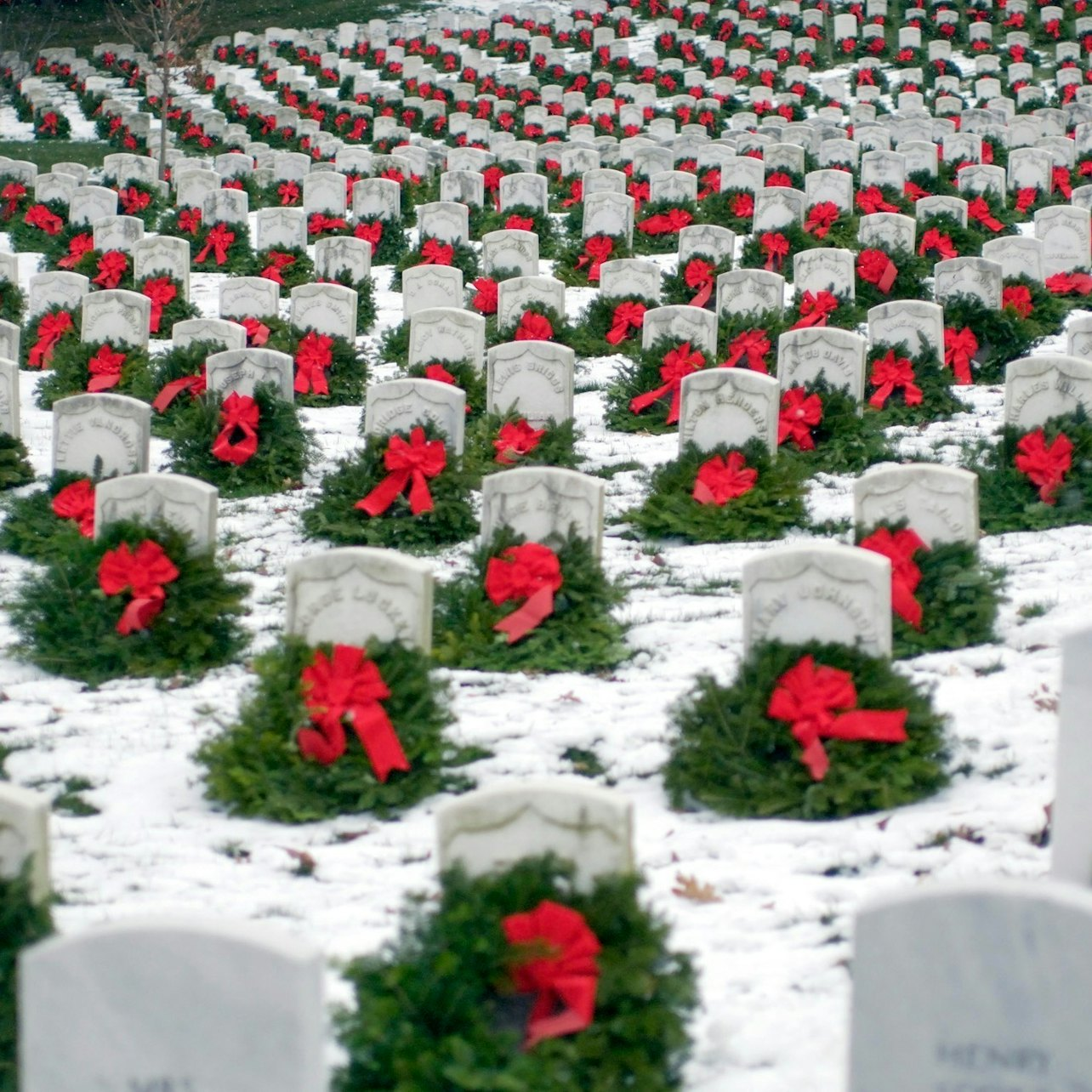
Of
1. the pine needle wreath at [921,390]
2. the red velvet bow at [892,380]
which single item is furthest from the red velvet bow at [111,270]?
the red velvet bow at [892,380]

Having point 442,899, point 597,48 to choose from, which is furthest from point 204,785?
point 597,48

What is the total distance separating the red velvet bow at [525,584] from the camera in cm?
657

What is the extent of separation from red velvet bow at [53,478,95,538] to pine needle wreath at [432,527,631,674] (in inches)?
77.2

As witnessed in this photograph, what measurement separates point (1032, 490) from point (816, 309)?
344 centimetres

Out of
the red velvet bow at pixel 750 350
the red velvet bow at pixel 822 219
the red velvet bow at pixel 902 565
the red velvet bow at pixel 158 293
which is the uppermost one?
the red velvet bow at pixel 822 219

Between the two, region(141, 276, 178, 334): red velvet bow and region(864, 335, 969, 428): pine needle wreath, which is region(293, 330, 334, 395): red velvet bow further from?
region(864, 335, 969, 428): pine needle wreath

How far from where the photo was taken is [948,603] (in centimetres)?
642

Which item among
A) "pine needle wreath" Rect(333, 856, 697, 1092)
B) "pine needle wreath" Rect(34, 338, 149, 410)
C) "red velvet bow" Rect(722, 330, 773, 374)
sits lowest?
"pine needle wreath" Rect(333, 856, 697, 1092)

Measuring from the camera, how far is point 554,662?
645 centimetres

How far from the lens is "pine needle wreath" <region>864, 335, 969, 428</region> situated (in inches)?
377

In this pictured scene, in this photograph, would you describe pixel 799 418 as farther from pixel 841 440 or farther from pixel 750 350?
pixel 750 350

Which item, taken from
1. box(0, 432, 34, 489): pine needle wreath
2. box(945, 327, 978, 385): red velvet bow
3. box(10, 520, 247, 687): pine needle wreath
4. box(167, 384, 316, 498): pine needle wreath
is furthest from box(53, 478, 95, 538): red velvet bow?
box(945, 327, 978, 385): red velvet bow

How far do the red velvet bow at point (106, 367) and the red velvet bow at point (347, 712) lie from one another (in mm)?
5696

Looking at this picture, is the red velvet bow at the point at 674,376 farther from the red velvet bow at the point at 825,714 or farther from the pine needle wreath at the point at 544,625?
the red velvet bow at the point at 825,714
